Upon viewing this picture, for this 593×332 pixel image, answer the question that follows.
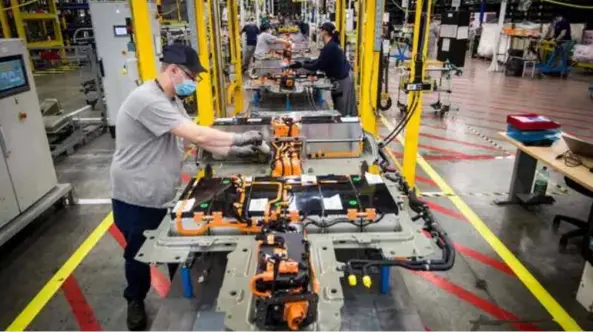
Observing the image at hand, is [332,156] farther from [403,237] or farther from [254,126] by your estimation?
[403,237]

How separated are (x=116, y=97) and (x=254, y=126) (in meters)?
4.80

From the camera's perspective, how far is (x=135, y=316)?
3186mm

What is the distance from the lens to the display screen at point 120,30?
741 centimetres

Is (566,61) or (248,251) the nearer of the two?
(248,251)

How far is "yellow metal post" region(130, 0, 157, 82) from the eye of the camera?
13.1 ft

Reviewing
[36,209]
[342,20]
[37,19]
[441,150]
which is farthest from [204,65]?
[37,19]

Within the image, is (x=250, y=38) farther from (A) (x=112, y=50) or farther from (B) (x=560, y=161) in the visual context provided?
(B) (x=560, y=161)

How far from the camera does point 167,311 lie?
3.07 m

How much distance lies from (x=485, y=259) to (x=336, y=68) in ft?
14.5

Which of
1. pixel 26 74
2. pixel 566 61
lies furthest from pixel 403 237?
pixel 566 61

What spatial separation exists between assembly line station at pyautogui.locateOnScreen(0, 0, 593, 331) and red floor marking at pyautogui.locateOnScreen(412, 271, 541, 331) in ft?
0.06

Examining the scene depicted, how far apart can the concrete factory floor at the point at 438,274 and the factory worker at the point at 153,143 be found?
68cm

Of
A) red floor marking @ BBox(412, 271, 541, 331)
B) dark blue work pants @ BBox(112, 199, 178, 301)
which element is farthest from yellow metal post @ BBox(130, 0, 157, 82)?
red floor marking @ BBox(412, 271, 541, 331)

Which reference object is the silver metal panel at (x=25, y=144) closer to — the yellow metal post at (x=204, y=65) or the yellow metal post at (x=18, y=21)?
the yellow metal post at (x=204, y=65)
